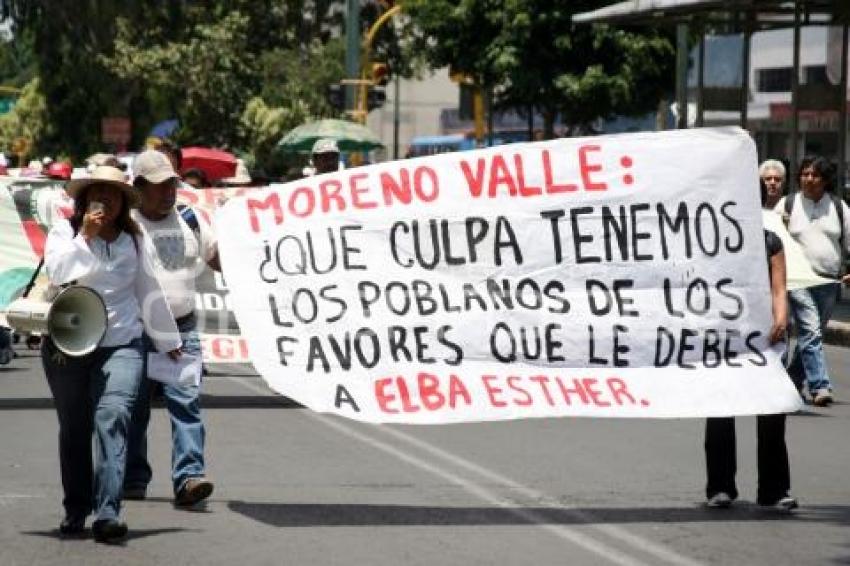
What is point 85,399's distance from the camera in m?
9.63

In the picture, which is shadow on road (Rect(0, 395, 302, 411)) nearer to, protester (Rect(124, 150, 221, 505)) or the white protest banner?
protester (Rect(124, 150, 221, 505))

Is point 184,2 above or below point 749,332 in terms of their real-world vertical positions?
above

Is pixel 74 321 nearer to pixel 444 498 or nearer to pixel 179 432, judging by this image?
pixel 179 432

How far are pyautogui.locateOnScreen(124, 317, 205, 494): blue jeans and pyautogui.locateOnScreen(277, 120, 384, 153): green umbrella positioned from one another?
2397 centimetres

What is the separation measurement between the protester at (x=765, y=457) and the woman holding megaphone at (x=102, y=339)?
9.38ft

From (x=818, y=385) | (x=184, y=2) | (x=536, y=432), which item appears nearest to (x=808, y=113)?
(x=818, y=385)

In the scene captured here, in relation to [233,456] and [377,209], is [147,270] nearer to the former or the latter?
[377,209]

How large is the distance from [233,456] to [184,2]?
45.6 metres

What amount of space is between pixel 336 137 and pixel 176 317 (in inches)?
960

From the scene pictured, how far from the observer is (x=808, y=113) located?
29766mm

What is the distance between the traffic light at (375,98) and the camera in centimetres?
4097

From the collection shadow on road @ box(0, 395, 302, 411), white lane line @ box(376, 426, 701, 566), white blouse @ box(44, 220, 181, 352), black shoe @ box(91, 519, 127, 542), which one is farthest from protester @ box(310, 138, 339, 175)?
black shoe @ box(91, 519, 127, 542)

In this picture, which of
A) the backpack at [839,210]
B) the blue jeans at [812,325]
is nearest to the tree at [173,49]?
the backpack at [839,210]

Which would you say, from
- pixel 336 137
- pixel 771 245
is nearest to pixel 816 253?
pixel 771 245
